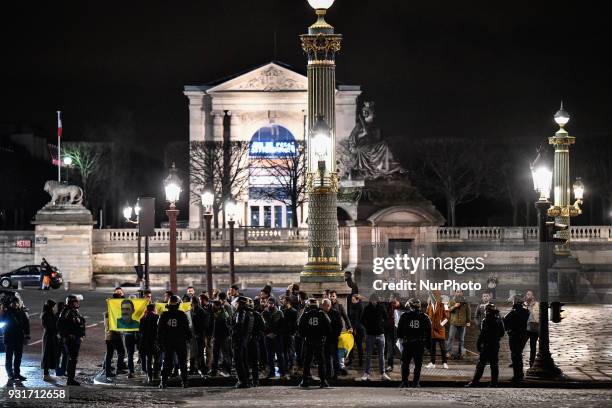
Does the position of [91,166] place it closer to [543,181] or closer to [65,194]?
[65,194]

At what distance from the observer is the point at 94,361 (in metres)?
25.4

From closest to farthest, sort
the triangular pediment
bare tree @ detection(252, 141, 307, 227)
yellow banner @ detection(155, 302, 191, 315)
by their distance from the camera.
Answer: yellow banner @ detection(155, 302, 191, 315)
bare tree @ detection(252, 141, 307, 227)
the triangular pediment

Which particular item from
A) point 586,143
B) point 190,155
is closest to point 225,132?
point 190,155

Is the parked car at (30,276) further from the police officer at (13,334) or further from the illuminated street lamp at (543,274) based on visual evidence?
the illuminated street lamp at (543,274)

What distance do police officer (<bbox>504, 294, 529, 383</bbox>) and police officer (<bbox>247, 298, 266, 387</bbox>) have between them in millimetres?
4352

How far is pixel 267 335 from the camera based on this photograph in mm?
22141

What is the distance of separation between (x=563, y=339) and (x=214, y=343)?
33.1 feet

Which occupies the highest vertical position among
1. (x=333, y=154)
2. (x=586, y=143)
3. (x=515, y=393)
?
(x=586, y=143)

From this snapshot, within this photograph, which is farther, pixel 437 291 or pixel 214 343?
pixel 437 291

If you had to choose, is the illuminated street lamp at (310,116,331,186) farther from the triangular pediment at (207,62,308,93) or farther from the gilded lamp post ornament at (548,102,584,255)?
the triangular pediment at (207,62,308,93)

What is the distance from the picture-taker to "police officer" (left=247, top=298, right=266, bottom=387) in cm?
2122

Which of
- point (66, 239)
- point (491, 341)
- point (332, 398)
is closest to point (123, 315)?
point (332, 398)

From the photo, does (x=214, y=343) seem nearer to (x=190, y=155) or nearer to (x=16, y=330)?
(x=16, y=330)

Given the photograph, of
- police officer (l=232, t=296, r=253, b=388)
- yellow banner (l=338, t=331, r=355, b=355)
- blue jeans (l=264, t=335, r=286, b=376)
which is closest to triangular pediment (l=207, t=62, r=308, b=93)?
yellow banner (l=338, t=331, r=355, b=355)
